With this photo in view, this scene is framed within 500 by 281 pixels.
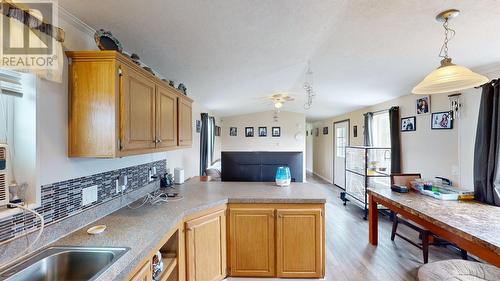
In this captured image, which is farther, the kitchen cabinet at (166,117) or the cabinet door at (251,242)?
the cabinet door at (251,242)

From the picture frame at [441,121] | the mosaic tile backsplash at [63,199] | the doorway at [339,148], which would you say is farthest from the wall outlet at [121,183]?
the doorway at [339,148]

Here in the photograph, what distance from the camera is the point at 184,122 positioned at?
9.18 feet

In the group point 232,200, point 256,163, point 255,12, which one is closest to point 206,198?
point 232,200

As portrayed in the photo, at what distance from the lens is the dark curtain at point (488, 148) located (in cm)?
241

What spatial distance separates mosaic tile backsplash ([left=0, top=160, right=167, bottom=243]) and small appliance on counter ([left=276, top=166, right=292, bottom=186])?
1555 millimetres

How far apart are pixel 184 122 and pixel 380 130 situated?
4470mm

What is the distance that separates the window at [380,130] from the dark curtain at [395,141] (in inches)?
25.0

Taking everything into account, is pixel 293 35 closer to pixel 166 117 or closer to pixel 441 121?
pixel 166 117

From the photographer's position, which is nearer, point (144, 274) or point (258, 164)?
point (144, 274)

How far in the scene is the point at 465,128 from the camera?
9.74 feet

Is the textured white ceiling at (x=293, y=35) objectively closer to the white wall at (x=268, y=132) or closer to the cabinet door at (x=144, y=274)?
the cabinet door at (x=144, y=274)

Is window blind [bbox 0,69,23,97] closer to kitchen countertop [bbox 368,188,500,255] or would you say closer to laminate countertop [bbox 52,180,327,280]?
laminate countertop [bbox 52,180,327,280]

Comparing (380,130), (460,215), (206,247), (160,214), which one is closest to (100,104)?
(160,214)

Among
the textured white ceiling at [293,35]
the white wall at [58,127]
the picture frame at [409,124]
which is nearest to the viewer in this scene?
the white wall at [58,127]
